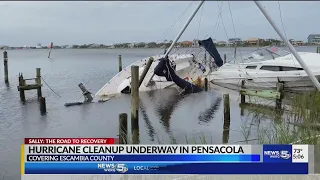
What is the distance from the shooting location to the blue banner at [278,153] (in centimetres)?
592

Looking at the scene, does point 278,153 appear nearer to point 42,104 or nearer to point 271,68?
point 42,104

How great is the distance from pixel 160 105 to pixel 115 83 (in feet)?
17.5

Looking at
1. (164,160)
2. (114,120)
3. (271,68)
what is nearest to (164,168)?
(164,160)

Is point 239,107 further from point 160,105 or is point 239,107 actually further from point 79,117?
point 79,117

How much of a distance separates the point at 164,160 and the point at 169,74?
1600 centimetres

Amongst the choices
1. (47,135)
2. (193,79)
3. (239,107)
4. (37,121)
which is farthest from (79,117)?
(193,79)

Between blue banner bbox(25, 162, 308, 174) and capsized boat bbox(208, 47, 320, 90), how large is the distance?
14.0m

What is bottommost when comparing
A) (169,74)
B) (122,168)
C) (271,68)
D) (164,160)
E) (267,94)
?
(122,168)

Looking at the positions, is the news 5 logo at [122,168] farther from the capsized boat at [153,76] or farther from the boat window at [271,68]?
the boat window at [271,68]

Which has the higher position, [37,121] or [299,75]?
[299,75]

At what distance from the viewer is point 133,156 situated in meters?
5.86

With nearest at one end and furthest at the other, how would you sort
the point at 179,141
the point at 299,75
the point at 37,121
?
the point at 179,141
the point at 37,121
the point at 299,75

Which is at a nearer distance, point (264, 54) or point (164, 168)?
point (164, 168)

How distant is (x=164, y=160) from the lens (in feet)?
19.1
